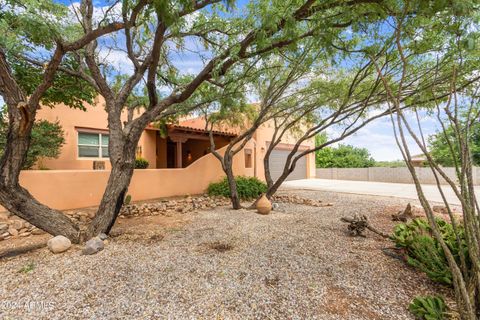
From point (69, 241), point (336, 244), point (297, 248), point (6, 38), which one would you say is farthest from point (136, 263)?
point (6, 38)

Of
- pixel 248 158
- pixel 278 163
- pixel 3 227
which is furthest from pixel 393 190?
pixel 3 227

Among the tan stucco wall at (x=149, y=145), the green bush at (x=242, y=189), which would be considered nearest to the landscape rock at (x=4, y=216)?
the tan stucco wall at (x=149, y=145)

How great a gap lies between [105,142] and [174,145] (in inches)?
166

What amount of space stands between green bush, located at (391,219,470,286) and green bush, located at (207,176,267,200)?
20.3 ft

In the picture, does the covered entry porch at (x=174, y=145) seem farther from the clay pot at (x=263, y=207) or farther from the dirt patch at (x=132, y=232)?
the dirt patch at (x=132, y=232)

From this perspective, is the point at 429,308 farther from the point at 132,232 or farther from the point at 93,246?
the point at 132,232

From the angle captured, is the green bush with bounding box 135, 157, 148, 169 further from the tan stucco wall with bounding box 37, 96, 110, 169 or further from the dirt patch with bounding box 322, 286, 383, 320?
the dirt patch with bounding box 322, 286, 383, 320

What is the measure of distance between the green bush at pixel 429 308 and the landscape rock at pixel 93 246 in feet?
13.9

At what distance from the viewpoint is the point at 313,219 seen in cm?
625

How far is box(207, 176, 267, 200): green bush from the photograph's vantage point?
9641 millimetres

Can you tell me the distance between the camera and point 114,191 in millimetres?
4410

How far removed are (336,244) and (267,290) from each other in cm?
212

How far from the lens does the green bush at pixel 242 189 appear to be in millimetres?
9641

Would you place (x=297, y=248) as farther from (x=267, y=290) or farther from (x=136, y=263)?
(x=136, y=263)
